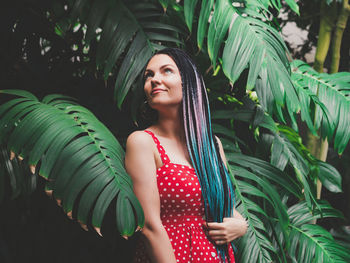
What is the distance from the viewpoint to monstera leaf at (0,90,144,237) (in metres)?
1.07

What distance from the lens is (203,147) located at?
1.25m

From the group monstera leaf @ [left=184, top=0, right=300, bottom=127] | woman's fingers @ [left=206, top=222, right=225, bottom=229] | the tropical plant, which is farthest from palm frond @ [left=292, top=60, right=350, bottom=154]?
woman's fingers @ [left=206, top=222, right=225, bottom=229]

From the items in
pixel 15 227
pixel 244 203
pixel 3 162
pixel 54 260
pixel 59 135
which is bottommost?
pixel 54 260

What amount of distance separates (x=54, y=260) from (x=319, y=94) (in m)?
1.44

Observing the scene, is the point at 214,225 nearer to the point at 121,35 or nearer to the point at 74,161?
the point at 74,161

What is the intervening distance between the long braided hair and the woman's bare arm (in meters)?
0.14

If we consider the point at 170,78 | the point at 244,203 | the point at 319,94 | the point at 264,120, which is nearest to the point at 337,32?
the point at 319,94

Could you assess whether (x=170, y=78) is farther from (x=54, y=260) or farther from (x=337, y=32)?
(x=337, y=32)

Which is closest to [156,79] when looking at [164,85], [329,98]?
[164,85]

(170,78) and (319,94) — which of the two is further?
(319,94)

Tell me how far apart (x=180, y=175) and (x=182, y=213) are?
0.38ft

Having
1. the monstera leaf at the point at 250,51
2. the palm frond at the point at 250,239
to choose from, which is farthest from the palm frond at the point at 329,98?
the palm frond at the point at 250,239

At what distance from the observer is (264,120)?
1738 millimetres

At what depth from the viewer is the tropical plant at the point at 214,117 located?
1135 millimetres
